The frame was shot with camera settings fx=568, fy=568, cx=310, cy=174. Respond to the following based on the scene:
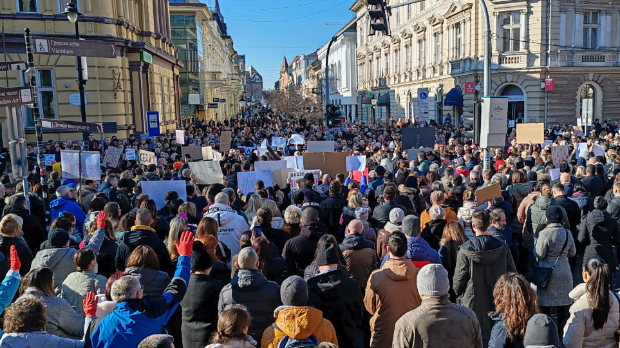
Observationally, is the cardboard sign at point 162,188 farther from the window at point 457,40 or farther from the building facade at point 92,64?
the window at point 457,40

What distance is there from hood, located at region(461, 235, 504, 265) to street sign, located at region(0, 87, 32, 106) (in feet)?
21.7

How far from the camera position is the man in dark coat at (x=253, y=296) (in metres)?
4.80

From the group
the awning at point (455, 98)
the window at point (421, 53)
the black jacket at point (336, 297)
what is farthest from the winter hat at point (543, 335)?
the window at point (421, 53)

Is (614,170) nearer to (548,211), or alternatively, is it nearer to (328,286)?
(548,211)

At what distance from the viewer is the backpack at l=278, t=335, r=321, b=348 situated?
13.0ft

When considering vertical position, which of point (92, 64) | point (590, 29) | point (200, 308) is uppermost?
point (590, 29)

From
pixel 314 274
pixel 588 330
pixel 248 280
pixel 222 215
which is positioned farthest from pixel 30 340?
pixel 588 330

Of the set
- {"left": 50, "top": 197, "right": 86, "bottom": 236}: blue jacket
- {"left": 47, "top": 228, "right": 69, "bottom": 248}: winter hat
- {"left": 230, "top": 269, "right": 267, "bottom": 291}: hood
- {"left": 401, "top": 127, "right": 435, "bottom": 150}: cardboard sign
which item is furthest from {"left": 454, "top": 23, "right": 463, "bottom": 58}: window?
{"left": 230, "top": 269, "right": 267, "bottom": 291}: hood

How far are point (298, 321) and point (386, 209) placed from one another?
4238 mm

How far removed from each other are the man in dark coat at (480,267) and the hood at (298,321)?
232 centimetres

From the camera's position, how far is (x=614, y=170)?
37.1 ft

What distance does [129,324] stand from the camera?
4160 mm

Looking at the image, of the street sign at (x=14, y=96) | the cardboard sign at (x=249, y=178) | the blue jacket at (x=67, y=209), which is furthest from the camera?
the cardboard sign at (x=249, y=178)

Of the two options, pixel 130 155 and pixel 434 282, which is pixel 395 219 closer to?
pixel 434 282
